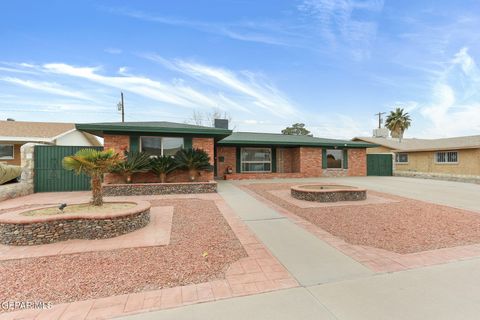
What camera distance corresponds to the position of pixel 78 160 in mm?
5066

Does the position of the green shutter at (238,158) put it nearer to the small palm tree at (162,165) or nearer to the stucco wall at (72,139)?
the small palm tree at (162,165)

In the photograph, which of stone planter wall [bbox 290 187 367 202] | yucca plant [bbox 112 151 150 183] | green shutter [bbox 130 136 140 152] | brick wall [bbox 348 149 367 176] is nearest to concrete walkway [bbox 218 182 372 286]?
stone planter wall [bbox 290 187 367 202]

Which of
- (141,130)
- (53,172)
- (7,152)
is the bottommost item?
(53,172)

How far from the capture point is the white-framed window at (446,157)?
17306mm

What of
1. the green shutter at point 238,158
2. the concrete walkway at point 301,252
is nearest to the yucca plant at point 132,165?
the concrete walkway at point 301,252

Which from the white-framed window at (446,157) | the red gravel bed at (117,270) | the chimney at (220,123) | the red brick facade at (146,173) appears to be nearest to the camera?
the red gravel bed at (117,270)

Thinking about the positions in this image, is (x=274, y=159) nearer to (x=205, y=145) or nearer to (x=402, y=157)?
(x=205, y=145)

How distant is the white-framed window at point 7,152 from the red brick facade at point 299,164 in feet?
49.5

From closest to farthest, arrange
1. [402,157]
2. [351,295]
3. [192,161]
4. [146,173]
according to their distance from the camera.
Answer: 1. [351,295]
2. [192,161]
3. [146,173]
4. [402,157]

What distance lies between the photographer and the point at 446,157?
17.9 meters

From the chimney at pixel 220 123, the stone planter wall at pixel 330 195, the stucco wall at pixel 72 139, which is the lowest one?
the stone planter wall at pixel 330 195

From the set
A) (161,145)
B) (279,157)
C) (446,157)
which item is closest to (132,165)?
(161,145)

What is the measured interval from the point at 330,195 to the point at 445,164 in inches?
695

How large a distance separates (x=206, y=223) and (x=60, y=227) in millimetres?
2868
